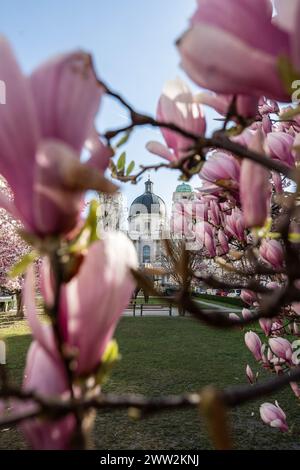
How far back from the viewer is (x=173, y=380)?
697 cm

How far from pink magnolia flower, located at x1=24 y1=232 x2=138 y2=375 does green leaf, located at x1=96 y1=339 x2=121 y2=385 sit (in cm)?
1

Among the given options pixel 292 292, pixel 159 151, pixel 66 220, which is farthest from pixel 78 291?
pixel 159 151

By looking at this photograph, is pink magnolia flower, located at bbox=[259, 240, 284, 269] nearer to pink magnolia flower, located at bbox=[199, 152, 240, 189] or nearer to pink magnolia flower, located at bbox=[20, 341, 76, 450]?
pink magnolia flower, located at bbox=[199, 152, 240, 189]

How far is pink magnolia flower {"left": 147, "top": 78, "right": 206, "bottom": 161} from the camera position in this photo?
0.54m

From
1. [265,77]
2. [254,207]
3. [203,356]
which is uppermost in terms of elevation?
[265,77]

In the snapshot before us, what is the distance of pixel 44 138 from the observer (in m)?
0.34

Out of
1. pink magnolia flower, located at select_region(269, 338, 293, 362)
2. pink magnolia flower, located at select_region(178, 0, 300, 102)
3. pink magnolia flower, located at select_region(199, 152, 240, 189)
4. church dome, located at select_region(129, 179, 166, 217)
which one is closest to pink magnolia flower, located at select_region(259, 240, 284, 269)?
pink magnolia flower, located at select_region(199, 152, 240, 189)

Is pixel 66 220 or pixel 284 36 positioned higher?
pixel 284 36

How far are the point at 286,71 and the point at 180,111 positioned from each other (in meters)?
0.24

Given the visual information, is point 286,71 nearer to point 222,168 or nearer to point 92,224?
point 92,224

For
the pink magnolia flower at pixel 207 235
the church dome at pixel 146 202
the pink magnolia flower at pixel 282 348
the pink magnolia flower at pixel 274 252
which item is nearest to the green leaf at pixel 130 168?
the pink magnolia flower at pixel 274 252

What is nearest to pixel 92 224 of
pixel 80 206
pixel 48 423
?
pixel 80 206

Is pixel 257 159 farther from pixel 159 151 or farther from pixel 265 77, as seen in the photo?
pixel 159 151
